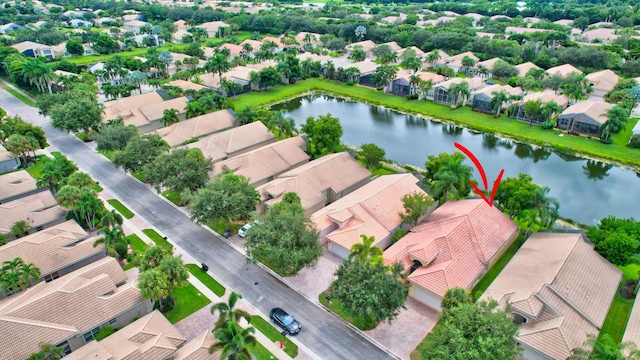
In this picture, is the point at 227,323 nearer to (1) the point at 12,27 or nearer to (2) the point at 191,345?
(2) the point at 191,345

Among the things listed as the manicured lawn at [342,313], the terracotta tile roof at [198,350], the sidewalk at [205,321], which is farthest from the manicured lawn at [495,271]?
the terracotta tile roof at [198,350]

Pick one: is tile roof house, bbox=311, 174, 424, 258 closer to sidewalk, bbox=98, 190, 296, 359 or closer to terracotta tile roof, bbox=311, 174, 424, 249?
terracotta tile roof, bbox=311, 174, 424, 249

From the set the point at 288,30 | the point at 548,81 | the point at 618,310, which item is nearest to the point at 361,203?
the point at 618,310

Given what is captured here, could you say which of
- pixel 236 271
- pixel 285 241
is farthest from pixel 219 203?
pixel 285 241

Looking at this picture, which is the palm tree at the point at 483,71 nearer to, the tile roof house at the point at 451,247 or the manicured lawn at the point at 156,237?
the tile roof house at the point at 451,247

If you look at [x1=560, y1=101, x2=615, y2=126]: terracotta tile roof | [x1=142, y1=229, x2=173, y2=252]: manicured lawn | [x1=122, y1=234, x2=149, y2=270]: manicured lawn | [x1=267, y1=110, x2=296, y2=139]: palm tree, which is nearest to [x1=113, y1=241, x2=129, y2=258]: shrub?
[x1=122, y1=234, x2=149, y2=270]: manicured lawn
